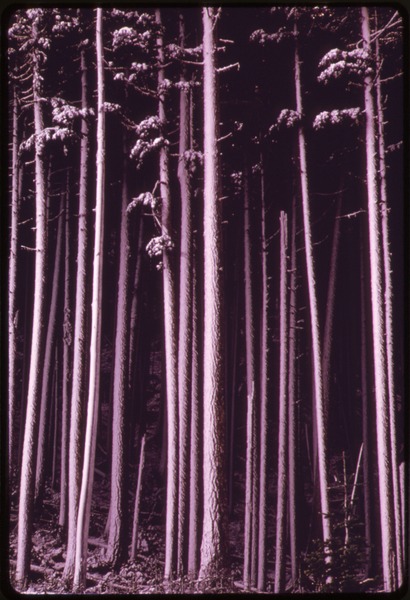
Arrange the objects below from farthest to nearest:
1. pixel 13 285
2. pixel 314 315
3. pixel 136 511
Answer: pixel 314 315, pixel 13 285, pixel 136 511

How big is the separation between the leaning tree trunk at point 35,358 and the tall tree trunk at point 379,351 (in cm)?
242

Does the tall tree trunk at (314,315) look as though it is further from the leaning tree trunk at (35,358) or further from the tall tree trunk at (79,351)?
the leaning tree trunk at (35,358)

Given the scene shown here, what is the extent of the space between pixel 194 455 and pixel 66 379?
119 centimetres

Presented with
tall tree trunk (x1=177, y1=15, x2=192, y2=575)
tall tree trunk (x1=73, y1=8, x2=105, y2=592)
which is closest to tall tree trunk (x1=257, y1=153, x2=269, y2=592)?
tall tree trunk (x1=177, y1=15, x2=192, y2=575)

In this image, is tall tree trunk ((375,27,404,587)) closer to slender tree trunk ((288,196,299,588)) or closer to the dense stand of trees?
the dense stand of trees

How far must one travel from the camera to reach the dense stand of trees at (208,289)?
4098mm

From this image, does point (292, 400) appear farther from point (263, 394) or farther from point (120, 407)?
point (120, 407)

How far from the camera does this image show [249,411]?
4.52 m

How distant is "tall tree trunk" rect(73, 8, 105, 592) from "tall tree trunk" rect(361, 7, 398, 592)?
6.45 ft

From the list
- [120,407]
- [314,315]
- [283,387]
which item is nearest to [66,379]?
[120,407]

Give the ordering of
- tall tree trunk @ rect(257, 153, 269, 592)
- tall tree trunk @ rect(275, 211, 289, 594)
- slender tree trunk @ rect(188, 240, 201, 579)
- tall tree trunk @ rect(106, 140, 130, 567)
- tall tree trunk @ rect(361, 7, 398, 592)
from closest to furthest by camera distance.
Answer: tall tree trunk @ rect(361, 7, 398, 592) → slender tree trunk @ rect(188, 240, 201, 579) → tall tree trunk @ rect(106, 140, 130, 567) → tall tree trunk @ rect(257, 153, 269, 592) → tall tree trunk @ rect(275, 211, 289, 594)

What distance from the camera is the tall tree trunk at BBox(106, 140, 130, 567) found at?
4195 millimetres

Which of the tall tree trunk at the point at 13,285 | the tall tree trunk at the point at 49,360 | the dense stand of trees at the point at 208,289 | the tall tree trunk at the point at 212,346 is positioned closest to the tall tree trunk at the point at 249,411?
the dense stand of trees at the point at 208,289

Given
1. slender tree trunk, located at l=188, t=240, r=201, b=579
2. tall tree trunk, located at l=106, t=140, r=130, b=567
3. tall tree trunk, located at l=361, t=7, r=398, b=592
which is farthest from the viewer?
tall tree trunk, located at l=106, t=140, r=130, b=567
